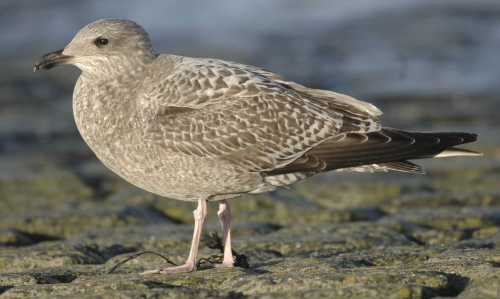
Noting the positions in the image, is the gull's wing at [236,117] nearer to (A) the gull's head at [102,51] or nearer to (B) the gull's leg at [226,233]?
(A) the gull's head at [102,51]

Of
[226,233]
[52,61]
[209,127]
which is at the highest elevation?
[52,61]

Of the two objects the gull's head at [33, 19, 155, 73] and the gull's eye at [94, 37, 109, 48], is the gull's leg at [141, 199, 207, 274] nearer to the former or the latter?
the gull's head at [33, 19, 155, 73]

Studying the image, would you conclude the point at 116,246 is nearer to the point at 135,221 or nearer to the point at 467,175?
the point at 135,221

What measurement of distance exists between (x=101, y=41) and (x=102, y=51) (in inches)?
3.7

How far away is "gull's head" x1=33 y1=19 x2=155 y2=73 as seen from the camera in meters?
8.14

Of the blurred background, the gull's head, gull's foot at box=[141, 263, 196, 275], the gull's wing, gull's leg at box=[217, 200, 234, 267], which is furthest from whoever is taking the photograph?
the blurred background

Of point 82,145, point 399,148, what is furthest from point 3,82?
point 399,148

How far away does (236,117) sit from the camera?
7820mm

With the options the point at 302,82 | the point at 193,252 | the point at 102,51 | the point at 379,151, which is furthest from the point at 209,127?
the point at 302,82

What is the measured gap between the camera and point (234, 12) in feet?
90.4

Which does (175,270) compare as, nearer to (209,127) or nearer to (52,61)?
(209,127)

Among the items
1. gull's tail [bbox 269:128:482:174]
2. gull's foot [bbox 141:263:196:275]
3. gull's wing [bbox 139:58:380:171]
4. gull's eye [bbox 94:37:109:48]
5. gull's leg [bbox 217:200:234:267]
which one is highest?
gull's eye [bbox 94:37:109:48]

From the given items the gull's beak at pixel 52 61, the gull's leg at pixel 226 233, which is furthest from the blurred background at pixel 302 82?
the gull's beak at pixel 52 61

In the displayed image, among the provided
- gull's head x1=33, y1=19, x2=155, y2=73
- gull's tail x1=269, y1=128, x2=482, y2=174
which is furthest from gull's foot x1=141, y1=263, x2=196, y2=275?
gull's head x1=33, y1=19, x2=155, y2=73
